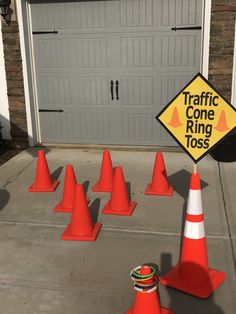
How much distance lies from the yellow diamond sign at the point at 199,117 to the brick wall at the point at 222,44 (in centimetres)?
413

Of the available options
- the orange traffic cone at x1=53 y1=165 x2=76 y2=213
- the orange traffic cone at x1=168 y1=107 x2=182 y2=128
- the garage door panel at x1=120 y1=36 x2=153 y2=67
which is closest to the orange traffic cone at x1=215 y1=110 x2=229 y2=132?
the orange traffic cone at x1=168 y1=107 x2=182 y2=128

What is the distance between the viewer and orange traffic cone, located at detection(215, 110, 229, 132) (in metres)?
3.49

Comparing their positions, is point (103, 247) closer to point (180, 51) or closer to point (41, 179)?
point (41, 179)

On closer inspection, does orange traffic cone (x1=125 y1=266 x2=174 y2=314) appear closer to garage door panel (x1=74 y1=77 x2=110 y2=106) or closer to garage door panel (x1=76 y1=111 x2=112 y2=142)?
garage door panel (x1=76 y1=111 x2=112 y2=142)

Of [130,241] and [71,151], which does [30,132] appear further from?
[130,241]

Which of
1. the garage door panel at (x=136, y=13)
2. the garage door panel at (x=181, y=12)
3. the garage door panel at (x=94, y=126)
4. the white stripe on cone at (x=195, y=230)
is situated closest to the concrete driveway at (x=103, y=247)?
the white stripe on cone at (x=195, y=230)

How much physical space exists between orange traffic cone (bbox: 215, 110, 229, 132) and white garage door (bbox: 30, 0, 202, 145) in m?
4.39

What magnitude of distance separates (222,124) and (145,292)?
1545 mm

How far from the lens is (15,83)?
8.22 m

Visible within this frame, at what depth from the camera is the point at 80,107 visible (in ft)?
27.4

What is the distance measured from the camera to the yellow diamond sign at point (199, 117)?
349 cm

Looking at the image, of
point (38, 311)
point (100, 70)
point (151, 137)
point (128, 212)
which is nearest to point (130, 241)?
point (128, 212)

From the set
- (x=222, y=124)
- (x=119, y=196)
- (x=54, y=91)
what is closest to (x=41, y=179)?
(x=119, y=196)

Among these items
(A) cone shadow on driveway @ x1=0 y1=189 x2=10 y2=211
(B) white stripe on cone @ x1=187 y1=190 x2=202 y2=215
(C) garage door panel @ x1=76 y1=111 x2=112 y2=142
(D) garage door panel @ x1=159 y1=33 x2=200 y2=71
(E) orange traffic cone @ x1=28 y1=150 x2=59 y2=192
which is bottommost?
(A) cone shadow on driveway @ x1=0 y1=189 x2=10 y2=211
